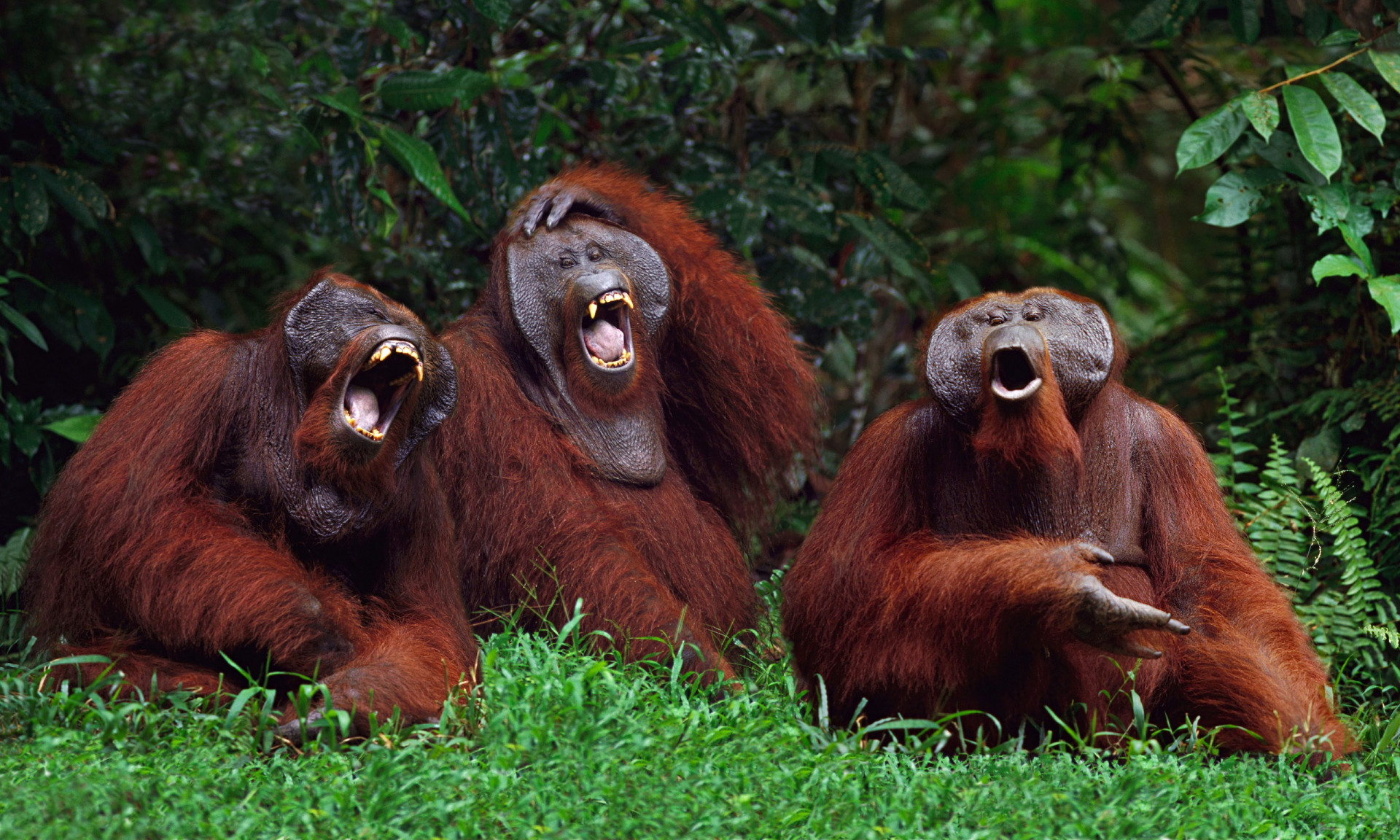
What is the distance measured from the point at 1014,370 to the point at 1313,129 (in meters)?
1.30

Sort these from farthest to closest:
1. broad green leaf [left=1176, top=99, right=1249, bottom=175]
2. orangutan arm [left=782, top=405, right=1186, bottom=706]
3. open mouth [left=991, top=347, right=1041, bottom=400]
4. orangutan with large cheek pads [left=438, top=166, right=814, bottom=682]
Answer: broad green leaf [left=1176, top=99, right=1249, bottom=175], orangutan with large cheek pads [left=438, top=166, right=814, bottom=682], open mouth [left=991, top=347, right=1041, bottom=400], orangutan arm [left=782, top=405, right=1186, bottom=706]

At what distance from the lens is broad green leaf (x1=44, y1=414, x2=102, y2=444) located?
3.77 meters

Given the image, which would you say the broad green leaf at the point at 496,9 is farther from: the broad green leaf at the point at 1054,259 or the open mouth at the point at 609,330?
the broad green leaf at the point at 1054,259

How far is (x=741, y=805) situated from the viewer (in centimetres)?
213

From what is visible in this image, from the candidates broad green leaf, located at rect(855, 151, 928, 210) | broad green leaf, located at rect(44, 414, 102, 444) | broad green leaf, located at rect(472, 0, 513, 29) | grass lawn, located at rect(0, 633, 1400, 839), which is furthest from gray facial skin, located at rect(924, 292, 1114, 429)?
broad green leaf, located at rect(44, 414, 102, 444)

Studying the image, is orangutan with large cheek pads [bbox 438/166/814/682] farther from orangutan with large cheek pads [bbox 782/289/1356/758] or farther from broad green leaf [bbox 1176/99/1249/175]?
broad green leaf [bbox 1176/99/1249/175]

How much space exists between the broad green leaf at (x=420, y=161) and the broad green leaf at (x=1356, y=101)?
7.40 ft

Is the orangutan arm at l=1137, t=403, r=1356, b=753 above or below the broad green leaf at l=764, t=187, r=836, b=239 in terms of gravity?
below

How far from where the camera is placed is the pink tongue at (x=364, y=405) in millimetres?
2697

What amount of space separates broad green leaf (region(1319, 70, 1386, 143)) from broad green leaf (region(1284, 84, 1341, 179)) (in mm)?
56

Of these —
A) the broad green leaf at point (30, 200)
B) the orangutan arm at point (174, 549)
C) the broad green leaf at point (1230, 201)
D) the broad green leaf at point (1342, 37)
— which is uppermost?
the broad green leaf at point (1342, 37)

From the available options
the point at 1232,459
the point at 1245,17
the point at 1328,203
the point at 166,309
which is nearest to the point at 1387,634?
the point at 1232,459

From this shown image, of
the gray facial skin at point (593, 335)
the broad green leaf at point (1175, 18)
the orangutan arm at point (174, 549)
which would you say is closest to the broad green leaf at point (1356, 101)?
the broad green leaf at point (1175, 18)

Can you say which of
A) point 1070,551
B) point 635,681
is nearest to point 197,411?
point 635,681
